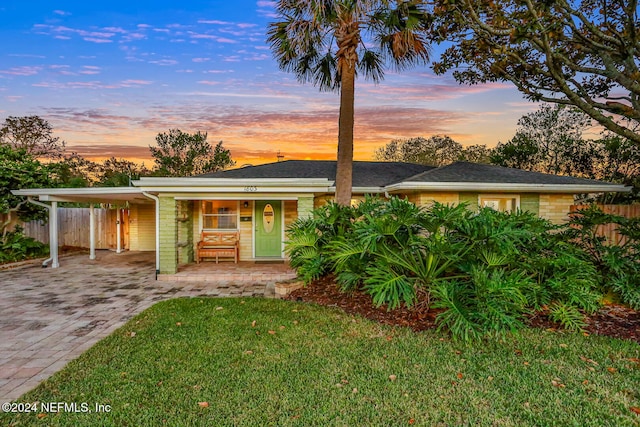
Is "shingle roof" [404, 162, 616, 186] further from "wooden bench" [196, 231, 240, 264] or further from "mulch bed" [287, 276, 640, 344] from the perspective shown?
"wooden bench" [196, 231, 240, 264]

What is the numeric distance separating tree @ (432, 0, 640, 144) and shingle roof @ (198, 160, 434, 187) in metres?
3.76

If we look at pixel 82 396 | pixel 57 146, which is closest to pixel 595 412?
pixel 82 396

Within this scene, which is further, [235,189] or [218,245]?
[218,245]

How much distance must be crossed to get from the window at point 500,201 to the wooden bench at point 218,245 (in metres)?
7.54

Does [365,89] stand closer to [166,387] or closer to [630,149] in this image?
[166,387]

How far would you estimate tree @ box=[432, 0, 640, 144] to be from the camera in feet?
19.5

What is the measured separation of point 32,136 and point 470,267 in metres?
27.3

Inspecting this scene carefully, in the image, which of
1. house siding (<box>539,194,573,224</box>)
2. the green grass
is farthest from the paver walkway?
house siding (<box>539,194,573,224</box>)

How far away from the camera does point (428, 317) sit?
4891 mm

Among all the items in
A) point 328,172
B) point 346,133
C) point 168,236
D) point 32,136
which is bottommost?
point 168,236

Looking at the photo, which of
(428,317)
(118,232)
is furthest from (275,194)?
A: (118,232)

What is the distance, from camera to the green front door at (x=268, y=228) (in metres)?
11.1

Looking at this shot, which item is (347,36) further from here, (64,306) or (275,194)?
(64,306)

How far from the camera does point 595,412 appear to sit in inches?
104
